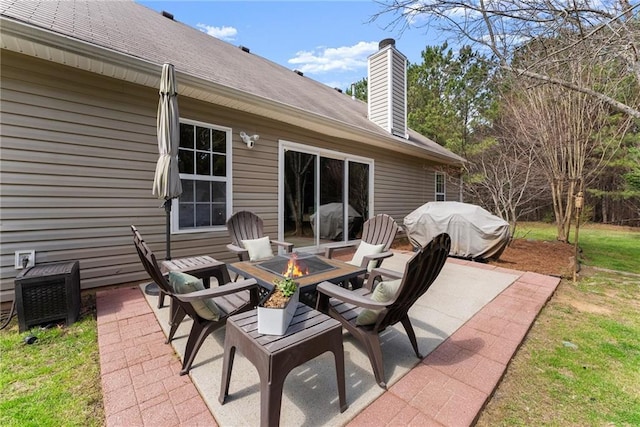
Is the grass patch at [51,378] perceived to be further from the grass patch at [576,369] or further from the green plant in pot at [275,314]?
the grass patch at [576,369]

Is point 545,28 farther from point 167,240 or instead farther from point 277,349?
point 167,240

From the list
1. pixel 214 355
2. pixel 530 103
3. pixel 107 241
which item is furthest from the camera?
pixel 530 103

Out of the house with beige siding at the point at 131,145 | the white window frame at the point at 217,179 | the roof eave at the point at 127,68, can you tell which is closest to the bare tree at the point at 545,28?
the roof eave at the point at 127,68

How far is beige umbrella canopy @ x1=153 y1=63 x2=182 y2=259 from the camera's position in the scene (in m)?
3.26

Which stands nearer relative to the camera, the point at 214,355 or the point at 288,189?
the point at 214,355

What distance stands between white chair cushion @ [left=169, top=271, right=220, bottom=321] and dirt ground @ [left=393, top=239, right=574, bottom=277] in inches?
212

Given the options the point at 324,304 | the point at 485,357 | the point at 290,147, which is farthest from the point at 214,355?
the point at 290,147

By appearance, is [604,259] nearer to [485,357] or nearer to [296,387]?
[485,357]

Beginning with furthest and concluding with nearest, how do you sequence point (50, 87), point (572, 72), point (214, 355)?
point (572, 72)
point (50, 87)
point (214, 355)

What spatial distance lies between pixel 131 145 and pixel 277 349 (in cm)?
366

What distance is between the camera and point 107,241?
362 cm

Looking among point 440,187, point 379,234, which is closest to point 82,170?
point 379,234

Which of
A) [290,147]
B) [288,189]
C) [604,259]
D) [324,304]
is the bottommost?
[604,259]

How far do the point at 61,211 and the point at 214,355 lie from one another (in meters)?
2.73
